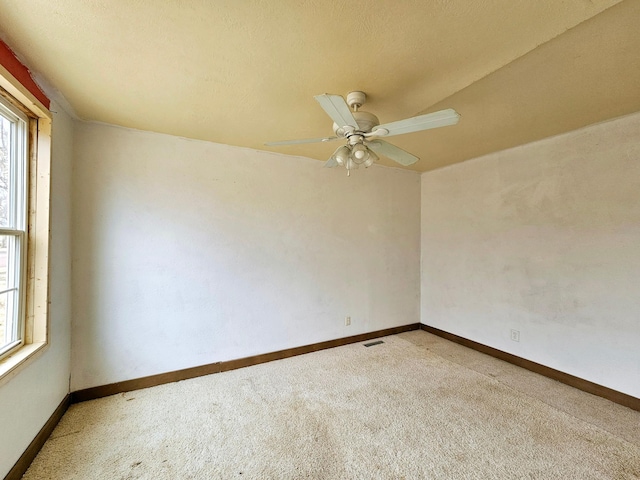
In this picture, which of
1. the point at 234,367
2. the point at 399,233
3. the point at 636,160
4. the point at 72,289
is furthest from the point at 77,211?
the point at 636,160

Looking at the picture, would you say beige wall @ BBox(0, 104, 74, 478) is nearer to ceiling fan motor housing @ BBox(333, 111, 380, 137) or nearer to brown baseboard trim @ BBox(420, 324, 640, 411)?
ceiling fan motor housing @ BBox(333, 111, 380, 137)

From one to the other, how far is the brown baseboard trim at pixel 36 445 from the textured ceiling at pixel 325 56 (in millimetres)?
2209

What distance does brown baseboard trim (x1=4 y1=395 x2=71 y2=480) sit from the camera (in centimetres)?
144

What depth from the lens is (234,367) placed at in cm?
272

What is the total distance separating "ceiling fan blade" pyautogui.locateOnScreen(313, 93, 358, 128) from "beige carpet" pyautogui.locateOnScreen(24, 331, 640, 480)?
1934 mm

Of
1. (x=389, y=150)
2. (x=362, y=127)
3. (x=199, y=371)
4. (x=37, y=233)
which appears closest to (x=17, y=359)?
(x=37, y=233)

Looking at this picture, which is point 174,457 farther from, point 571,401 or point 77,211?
point 571,401

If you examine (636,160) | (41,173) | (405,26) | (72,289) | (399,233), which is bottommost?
(72,289)

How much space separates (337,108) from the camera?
4.09 feet

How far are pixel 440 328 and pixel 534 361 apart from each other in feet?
3.66

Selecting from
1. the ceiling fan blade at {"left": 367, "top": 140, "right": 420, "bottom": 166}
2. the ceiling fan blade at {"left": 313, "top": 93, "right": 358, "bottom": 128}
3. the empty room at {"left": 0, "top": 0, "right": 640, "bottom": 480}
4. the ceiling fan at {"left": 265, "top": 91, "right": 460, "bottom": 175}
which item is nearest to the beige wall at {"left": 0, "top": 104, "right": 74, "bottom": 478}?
the empty room at {"left": 0, "top": 0, "right": 640, "bottom": 480}

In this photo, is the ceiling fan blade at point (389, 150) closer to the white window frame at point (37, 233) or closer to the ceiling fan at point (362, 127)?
the ceiling fan at point (362, 127)

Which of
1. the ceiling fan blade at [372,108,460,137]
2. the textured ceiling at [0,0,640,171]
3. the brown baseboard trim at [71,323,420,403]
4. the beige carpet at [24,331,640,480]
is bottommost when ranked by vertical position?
the beige carpet at [24,331,640,480]

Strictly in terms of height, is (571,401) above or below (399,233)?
below
